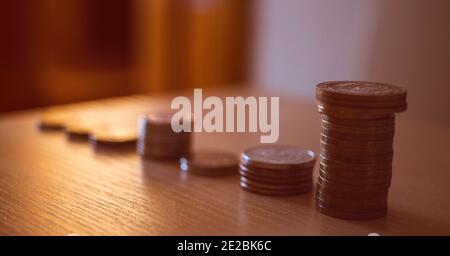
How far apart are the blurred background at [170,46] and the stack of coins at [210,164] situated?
1.48m

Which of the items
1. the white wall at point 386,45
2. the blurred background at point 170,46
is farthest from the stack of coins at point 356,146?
the blurred background at point 170,46

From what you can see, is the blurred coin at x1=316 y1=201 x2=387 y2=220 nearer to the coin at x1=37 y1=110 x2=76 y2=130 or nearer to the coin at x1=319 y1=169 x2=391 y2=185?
the coin at x1=319 y1=169 x2=391 y2=185

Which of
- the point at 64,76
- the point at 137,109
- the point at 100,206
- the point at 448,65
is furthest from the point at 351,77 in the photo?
the point at 64,76

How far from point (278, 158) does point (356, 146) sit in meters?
0.26

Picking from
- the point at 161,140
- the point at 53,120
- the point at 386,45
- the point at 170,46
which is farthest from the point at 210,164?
the point at 170,46

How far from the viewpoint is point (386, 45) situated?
2801 millimetres

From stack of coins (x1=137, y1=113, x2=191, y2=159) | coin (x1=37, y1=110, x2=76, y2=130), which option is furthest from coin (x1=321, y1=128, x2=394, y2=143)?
coin (x1=37, y1=110, x2=76, y2=130)

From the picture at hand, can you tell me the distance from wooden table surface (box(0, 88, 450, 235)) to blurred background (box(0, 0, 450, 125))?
151cm

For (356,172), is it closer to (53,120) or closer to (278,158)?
(278,158)

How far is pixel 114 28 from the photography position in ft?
16.2

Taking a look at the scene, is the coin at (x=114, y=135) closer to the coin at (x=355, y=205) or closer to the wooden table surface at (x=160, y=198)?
the wooden table surface at (x=160, y=198)

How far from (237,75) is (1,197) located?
3583mm

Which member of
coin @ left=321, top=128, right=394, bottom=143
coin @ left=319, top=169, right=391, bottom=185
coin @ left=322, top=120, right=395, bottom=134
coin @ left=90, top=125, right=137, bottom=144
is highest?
coin @ left=322, top=120, right=395, bottom=134

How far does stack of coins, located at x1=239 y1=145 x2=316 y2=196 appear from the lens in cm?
131
